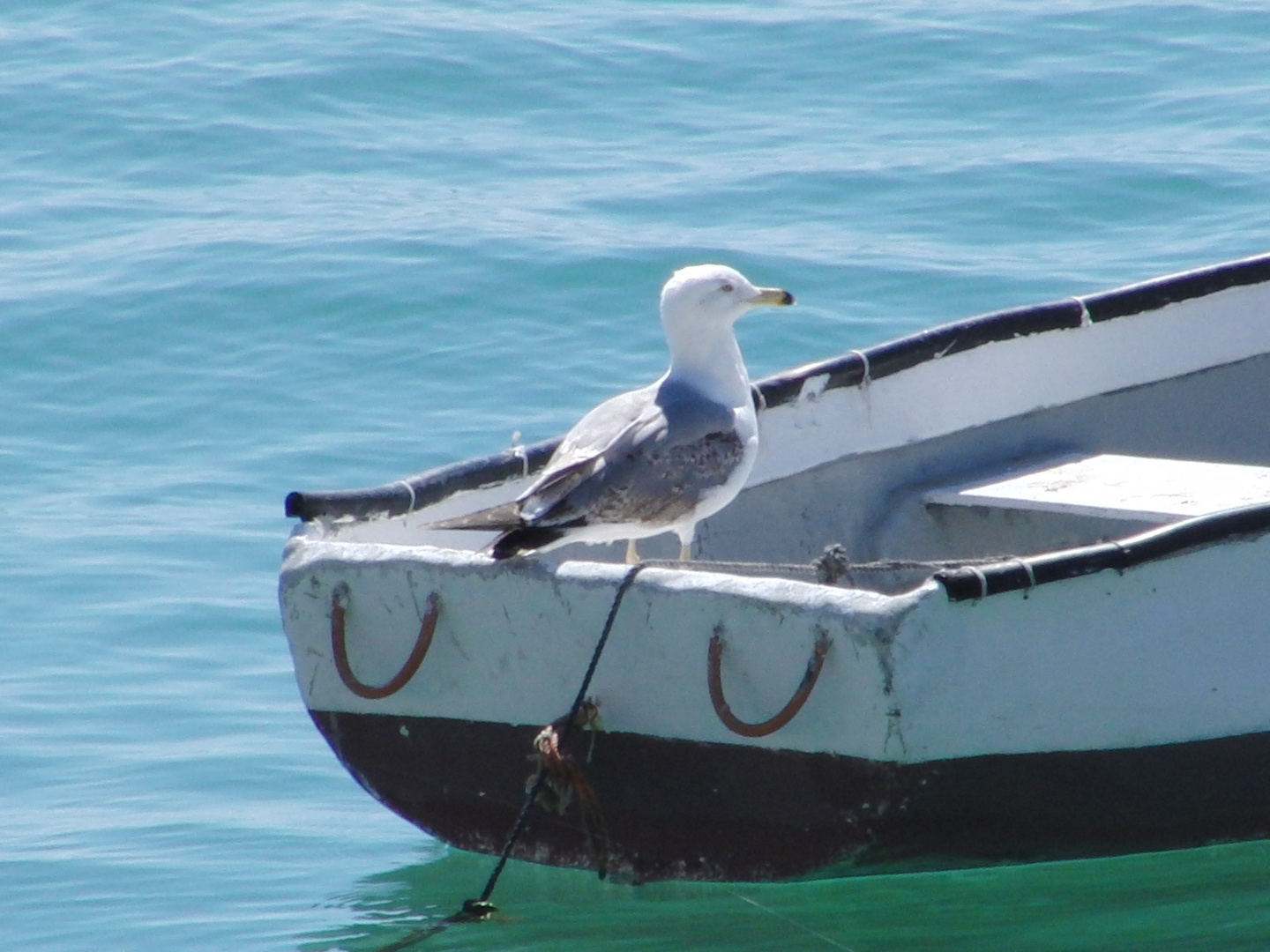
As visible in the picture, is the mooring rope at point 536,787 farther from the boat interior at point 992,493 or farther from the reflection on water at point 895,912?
the boat interior at point 992,493

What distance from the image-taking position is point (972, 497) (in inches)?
222

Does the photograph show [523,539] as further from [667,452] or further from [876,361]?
[876,361]

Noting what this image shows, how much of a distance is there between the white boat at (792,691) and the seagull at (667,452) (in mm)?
117

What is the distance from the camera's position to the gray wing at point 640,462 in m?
4.16

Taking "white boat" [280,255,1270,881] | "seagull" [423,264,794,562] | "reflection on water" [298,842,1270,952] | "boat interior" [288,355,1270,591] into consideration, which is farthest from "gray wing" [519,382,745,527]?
"reflection on water" [298,842,1270,952]

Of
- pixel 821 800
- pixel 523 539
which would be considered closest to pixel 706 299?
pixel 523 539

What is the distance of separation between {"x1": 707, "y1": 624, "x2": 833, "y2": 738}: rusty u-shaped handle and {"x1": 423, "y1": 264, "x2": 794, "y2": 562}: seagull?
409mm

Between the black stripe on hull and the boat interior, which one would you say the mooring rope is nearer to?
the black stripe on hull

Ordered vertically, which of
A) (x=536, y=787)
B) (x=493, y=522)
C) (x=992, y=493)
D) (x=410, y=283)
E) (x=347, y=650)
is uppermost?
(x=410, y=283)

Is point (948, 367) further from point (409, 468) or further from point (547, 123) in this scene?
point (547, 123)

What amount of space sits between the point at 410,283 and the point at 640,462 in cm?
680

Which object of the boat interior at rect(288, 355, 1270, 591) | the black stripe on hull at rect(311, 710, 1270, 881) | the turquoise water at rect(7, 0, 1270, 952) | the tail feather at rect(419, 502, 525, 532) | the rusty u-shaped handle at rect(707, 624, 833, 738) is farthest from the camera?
the boat interior at rect(288, 355, 1270, 591)

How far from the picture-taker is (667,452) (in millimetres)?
4328

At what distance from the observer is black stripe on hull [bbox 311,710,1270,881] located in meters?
3.96
